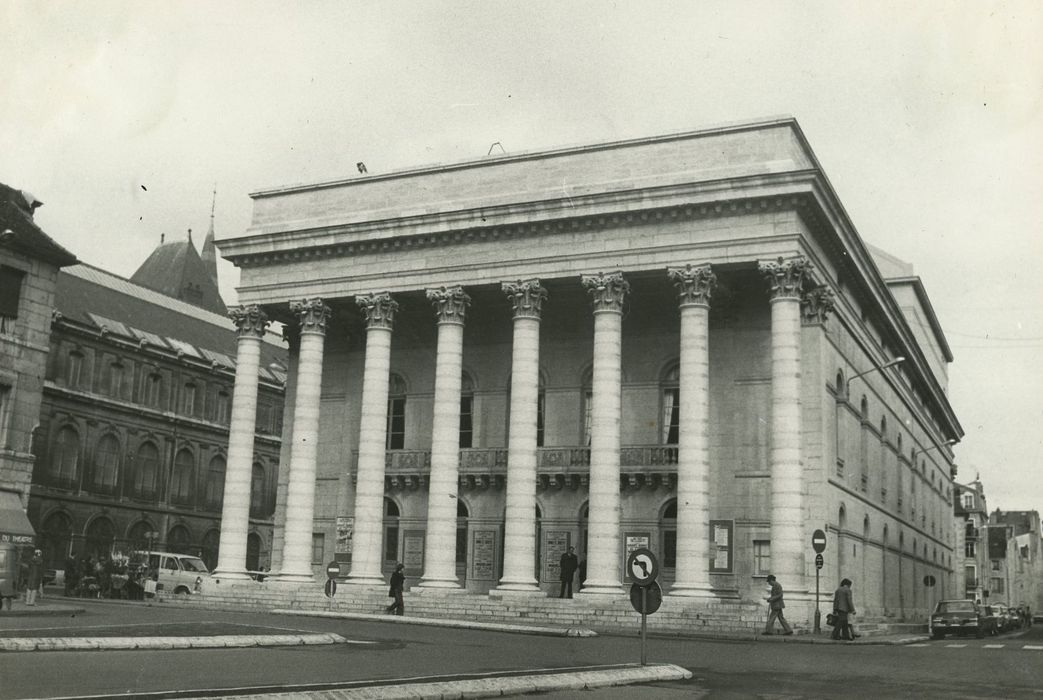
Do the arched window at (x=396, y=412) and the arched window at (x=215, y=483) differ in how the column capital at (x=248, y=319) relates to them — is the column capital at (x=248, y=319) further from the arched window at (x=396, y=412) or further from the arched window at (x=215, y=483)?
the arched window at (x=215, y=483)

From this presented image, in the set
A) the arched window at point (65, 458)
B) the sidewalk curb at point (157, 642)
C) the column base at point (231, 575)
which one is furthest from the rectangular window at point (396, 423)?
the arched window at point (65, 458)

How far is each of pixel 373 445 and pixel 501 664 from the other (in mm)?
19992

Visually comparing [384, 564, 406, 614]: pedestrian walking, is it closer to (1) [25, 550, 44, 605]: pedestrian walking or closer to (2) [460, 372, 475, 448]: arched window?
(2) [460, 372, 475, 448]: arched window

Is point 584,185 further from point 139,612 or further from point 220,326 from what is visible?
point 220,326

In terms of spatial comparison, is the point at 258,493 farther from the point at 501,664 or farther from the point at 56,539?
the point at 501,664

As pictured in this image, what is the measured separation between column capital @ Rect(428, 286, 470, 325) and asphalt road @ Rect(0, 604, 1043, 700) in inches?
484

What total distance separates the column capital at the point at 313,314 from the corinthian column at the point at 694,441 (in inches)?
508

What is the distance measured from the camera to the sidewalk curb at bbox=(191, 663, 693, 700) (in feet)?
38.4

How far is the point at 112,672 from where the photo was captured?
14.0 meters

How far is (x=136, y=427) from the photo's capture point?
6219cm

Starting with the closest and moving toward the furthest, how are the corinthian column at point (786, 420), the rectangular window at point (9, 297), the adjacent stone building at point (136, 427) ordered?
the corinthian column at point (786, 420)
the rectangular window at point (9, 297)
the adjacent stone building at point (136, 427)

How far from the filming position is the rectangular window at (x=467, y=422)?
131 ft


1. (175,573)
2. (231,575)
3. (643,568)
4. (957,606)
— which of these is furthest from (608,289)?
(175,573)

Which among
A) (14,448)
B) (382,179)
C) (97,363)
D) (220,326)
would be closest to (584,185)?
(382,179)
